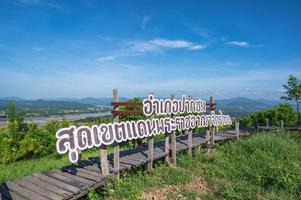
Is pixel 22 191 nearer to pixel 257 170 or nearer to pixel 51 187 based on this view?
pixel 51 187

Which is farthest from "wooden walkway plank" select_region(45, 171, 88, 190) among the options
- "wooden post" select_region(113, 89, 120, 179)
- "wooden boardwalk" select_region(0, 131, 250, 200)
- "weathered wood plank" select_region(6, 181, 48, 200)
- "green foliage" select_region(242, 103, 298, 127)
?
"green foliage" select_region(242, 103, 298, 127)

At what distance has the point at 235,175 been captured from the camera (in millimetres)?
9695

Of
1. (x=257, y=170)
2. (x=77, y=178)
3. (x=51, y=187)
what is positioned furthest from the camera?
(x=257, y=170)

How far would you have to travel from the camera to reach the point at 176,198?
7992 mm

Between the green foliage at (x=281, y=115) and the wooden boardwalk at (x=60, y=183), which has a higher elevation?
the green foliage at (x=281, y=115)

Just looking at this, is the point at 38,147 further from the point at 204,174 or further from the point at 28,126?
the point at 204,174

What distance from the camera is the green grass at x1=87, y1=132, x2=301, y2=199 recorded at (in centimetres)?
806

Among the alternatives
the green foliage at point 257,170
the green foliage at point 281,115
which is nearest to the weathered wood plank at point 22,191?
the green foliage at point 257,170

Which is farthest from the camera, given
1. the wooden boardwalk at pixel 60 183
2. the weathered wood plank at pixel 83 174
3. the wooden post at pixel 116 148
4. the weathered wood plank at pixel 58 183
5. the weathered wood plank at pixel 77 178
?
the wooden post at pixel 116 148

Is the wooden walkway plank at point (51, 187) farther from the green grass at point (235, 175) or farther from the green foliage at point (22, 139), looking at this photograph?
the green foliage at point (22, 139)

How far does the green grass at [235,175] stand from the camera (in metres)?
8.06

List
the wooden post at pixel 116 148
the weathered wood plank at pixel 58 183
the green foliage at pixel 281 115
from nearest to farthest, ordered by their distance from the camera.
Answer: the weathered wood plank at pixel 58 183, the wooden post at pixel 116 148, the green foliage at pixel 281 115

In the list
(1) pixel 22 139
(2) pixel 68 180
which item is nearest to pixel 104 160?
(2) pixel 68 180

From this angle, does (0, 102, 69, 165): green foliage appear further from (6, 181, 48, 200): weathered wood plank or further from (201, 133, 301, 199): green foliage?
(201, 133, 301, 199): green foliage
